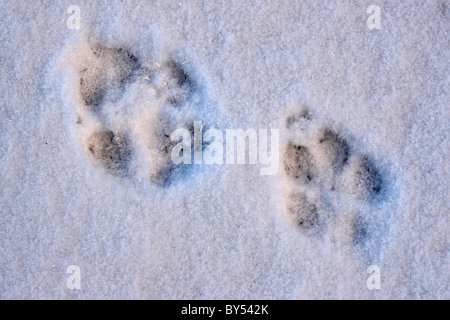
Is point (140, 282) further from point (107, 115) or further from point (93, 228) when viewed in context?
point (107, 115)

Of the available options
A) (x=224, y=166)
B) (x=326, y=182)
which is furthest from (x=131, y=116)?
(x=326, y=182)

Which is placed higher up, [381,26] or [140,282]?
[381,26]

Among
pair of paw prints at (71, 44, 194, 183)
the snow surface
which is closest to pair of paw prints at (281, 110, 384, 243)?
the snow surface

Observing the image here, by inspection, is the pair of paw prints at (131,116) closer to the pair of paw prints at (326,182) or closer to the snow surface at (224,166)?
the snow surface at (224,166)

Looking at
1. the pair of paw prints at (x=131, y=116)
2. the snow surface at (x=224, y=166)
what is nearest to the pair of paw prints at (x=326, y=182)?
the snow surface at (x=224, y=166)
